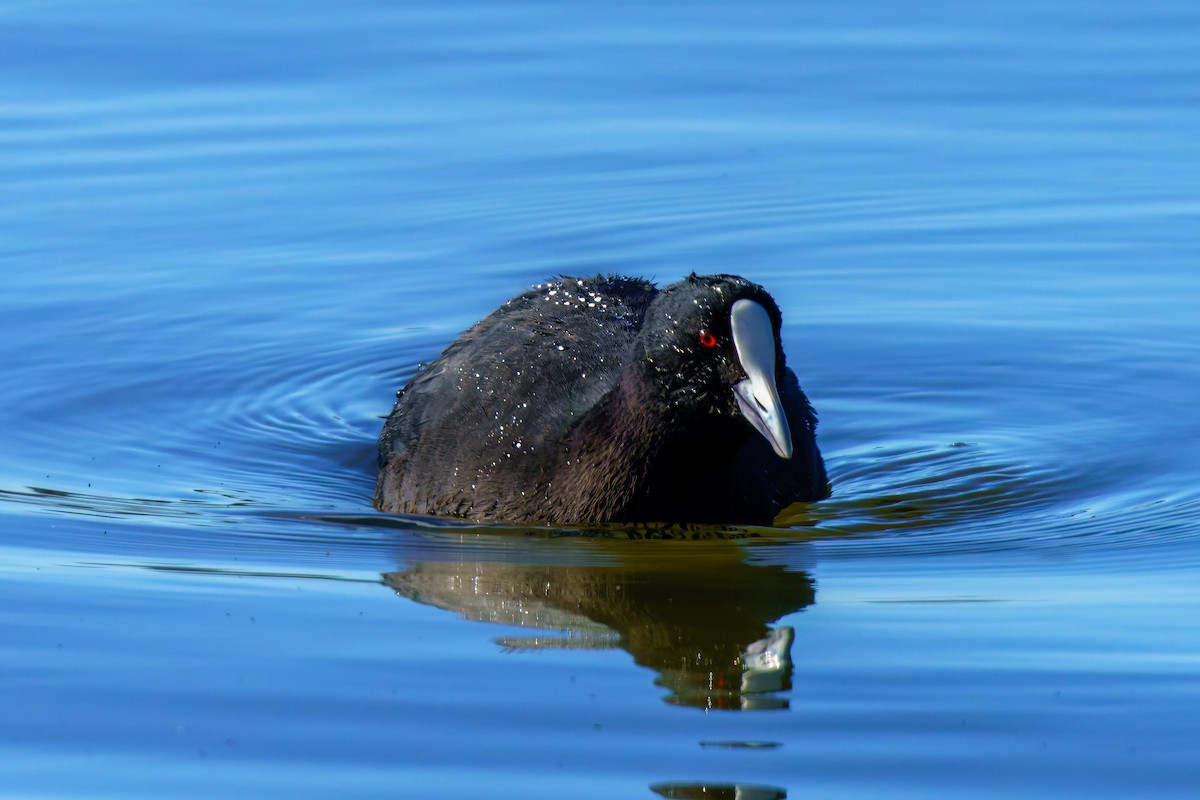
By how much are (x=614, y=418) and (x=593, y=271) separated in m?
3.94

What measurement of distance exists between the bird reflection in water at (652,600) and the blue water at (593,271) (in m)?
0.02

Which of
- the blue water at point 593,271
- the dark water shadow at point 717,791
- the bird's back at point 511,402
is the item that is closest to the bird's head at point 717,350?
the bird's back at point 511,402

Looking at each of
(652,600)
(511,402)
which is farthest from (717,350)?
(511,402)

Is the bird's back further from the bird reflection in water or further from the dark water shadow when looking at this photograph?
the dark water shadow

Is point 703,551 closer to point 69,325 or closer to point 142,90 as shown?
point 69,325

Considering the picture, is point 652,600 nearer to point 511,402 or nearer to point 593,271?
point 511,402

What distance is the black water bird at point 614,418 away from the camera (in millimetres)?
6984

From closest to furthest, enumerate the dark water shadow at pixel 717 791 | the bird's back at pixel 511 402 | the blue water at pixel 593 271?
the dark water shadow at pixel 717 791, the blue water at pixel 593 271, the bird's back at pixel 511 402

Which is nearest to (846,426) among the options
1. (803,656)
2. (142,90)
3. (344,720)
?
(803,656)

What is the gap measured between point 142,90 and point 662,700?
9308 millimetres

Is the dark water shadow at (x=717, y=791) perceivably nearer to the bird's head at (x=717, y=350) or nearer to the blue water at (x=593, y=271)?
the blue water at (x=593, y=271)

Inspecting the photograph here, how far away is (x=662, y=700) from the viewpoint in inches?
212

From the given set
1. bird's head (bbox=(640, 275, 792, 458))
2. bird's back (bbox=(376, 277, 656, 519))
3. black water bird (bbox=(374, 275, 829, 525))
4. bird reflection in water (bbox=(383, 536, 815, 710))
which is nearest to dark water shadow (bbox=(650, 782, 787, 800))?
bird reflection in water (bbox=(383, 536, 815, 710))

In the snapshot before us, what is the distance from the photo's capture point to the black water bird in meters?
6.98
